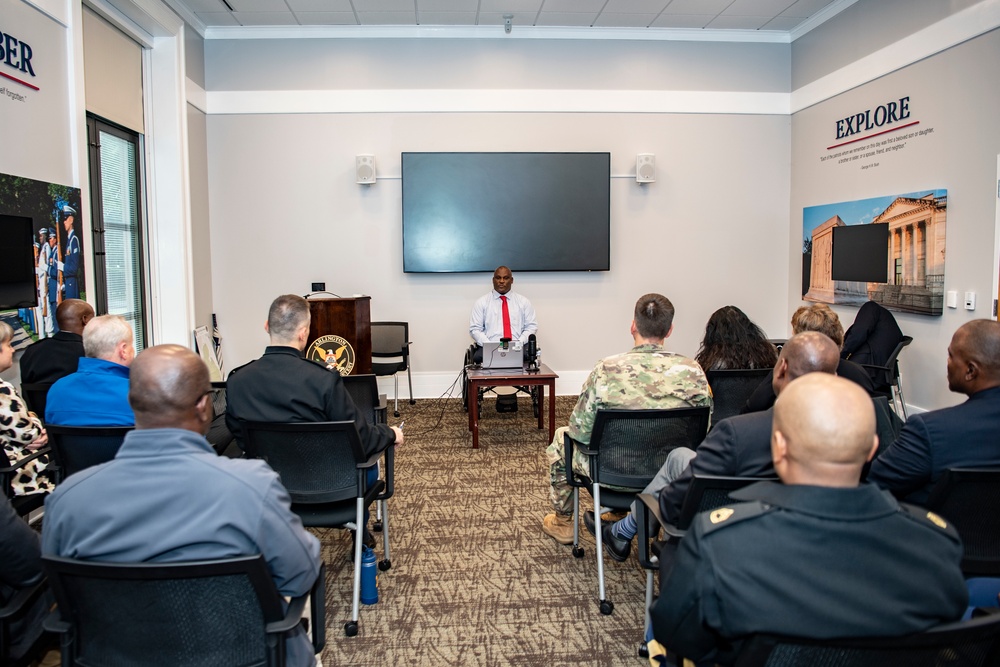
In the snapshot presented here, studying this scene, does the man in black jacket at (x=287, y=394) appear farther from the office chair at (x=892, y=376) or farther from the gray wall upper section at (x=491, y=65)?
the gray wall upper section at (x=491, y=65)

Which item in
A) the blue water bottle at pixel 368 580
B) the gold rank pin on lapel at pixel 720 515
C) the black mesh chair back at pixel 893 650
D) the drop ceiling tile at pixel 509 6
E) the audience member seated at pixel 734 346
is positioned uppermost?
the drop ceiling tile at pixel 509 6

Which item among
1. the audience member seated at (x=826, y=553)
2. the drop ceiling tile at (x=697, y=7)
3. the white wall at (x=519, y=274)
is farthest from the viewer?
the white wall at (x=519, y=274)

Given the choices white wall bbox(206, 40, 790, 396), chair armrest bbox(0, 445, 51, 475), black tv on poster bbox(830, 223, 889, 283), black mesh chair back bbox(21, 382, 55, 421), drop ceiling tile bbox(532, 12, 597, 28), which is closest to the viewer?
chair armrest bbox(0, 445, 51, 475)

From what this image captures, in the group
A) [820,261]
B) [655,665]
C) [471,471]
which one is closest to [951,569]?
[655,665]

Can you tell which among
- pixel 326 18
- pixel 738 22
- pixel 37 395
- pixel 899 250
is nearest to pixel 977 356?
pixel 37 395

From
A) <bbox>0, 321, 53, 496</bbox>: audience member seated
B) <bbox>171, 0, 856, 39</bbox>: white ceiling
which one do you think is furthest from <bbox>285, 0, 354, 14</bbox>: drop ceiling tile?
<bbox>0, 321, 53, 496</bbox>: audience member seated

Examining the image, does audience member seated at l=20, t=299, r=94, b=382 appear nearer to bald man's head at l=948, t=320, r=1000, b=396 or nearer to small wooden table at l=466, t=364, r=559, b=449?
small wooden table at l=466, t=364, r=559, b=449

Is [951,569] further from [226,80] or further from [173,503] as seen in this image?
[226,80]

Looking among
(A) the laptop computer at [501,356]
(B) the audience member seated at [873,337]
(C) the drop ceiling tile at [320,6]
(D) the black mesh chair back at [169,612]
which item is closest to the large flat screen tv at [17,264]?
(D) the black mesh chair back at [169,612]

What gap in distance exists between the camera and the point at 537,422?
620cm

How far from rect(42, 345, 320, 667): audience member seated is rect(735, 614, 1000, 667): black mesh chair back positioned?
3.31ft

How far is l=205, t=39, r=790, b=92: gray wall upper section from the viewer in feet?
23.0

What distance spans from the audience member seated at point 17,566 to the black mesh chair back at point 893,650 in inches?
65.5

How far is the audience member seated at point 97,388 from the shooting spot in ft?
8.77
